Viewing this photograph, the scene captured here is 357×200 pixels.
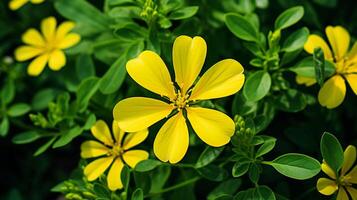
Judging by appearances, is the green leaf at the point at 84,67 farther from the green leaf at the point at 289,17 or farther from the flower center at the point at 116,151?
the green leaf at the point at 289,17

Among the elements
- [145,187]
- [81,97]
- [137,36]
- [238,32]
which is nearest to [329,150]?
[238,32]

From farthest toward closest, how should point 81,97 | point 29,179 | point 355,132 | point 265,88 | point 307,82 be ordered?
point 29,179
point 355,132
point 81,97
point 307,82
point 265,88

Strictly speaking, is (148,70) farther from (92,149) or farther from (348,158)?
(348,158)

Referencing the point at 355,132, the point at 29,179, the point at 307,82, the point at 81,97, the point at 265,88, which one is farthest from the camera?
the point at 29,179

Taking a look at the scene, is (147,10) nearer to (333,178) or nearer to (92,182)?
(92,182)

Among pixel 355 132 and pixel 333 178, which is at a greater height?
pixel 333 178

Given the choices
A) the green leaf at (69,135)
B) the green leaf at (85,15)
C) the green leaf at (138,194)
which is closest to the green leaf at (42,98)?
the green leaf at (85,15)

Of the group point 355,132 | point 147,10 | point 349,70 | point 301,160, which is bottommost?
point 355,132

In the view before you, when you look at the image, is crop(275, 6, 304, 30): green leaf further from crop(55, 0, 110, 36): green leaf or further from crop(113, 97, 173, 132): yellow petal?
crop(55, 0, 110, 36): green leaf
